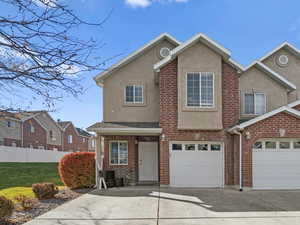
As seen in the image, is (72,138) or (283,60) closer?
(283,60)

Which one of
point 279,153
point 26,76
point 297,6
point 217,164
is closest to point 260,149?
point 279,153

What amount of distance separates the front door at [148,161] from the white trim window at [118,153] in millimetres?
886

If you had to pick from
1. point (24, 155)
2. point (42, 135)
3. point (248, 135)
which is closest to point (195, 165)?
point (248, 135)

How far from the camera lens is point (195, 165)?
13.7m

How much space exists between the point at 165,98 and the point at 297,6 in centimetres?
697

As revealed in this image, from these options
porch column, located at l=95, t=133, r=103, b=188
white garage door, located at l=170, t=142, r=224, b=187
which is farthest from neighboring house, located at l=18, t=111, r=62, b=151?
white garage door, located at l=170, t=142, r=224, b=187

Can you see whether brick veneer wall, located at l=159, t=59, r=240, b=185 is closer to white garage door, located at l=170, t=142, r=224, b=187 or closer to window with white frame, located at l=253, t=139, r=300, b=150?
white garage door, located at l=170, t=142, r=224, b=187

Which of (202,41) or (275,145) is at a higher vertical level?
(202,41)

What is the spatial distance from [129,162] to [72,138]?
125ft

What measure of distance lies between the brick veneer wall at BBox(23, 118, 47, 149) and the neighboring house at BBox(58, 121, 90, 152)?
5.45 metres

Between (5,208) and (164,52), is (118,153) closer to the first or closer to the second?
(164,52)

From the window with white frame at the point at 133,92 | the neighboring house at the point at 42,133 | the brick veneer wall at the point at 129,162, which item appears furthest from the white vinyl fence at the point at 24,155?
the window with white frame at the point at 133,92

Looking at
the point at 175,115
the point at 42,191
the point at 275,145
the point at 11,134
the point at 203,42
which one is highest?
the point at 203,42

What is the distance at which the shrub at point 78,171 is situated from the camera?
548 inches
